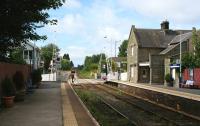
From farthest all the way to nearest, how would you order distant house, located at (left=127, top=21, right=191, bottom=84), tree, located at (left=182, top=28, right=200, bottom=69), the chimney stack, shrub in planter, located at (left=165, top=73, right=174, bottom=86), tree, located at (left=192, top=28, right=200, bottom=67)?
the chimney stack → distant house, located at (left=127, top=21, right=191, bottom=84) → shrub in planter, located at (left=165, top=73, right=174, bottom=86) → tree, located at (left=182, top=28, right=200, bottom=69) → tree, located at (left=192, top=28, right=200, bottom=67)

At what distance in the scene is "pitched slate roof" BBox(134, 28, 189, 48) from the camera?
74812 mm

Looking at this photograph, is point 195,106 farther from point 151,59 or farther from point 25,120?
point 151,59

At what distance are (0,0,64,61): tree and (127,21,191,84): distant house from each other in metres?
39.3

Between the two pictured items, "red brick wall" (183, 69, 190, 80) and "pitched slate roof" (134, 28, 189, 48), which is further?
"pitched slate roof" (134, 28, 189, 48)

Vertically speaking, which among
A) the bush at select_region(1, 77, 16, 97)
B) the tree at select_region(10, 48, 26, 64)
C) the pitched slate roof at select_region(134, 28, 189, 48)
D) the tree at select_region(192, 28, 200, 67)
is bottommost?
the bush at select_region(1, 77, 16, 97)

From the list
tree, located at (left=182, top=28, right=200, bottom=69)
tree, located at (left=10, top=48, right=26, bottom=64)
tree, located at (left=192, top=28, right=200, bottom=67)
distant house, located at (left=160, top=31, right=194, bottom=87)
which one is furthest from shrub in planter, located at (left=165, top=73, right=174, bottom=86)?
tree, located at (left=10, top=48, right=26, bottom=64)

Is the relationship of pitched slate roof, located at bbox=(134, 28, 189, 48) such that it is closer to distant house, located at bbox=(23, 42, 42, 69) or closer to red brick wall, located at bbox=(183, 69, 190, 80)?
distant house, located at bbox=(23, 42, 42, 69)

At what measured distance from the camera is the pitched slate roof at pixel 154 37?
74812 millimetres

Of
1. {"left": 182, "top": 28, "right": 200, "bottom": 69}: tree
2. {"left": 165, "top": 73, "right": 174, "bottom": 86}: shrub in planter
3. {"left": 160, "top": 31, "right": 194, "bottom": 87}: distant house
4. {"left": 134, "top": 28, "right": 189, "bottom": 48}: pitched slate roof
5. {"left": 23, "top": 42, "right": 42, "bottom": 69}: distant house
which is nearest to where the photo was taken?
{"left": 182, "top": 28, "right": 200, "bottom": 69}: tree

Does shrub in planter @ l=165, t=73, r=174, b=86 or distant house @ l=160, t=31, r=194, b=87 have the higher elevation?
distant house @ l=160, t=31, r=194, b=87

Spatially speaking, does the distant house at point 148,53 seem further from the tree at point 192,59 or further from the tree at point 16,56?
the tree at point 16,56

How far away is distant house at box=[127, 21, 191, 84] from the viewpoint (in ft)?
224

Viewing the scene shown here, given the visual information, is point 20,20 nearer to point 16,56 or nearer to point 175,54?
point 16,56

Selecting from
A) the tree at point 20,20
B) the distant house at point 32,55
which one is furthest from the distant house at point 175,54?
the tree at point 20,20
